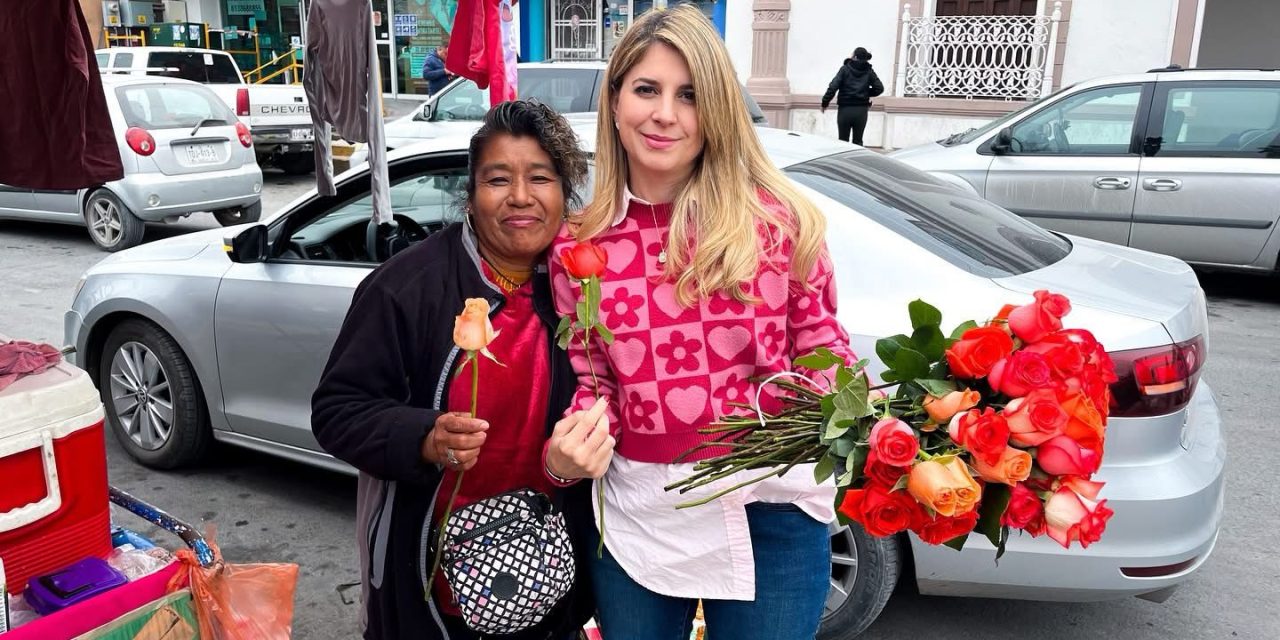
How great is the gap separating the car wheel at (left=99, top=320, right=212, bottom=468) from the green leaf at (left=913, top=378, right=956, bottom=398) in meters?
3.54

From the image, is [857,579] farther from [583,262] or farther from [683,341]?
[583,262]

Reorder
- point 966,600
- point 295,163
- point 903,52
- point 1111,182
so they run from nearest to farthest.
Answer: point 966,600
point 1111,182
point 295,163
point 903,52

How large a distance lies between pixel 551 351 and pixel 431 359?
0.22 m

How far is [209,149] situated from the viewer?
934cm

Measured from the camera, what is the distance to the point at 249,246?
3736 mm

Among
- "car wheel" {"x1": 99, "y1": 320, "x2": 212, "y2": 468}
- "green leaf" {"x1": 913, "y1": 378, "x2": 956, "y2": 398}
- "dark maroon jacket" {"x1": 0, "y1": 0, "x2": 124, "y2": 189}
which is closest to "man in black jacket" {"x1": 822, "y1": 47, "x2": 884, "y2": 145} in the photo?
"car wheel" {"x1": 99, "y1": 320, "x2": 212, "y2": 468}

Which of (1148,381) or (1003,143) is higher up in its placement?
(1003,143)

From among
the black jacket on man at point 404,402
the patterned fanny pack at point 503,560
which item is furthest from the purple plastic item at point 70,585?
the patterned fanny pack at point 503,560

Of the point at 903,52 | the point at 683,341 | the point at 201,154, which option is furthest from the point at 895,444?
the point at 903,52

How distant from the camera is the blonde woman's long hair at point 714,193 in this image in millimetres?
1656

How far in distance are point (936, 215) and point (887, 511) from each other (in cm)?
A: 212

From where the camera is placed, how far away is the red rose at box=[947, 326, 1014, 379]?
4.50 feet

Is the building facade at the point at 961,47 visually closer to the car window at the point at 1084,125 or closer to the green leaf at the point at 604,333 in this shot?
the car window at the point at 1084,125

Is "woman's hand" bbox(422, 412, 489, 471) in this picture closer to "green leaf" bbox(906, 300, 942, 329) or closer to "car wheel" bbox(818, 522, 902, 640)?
"green leaf" bbox(906, 300, 942, 329)
